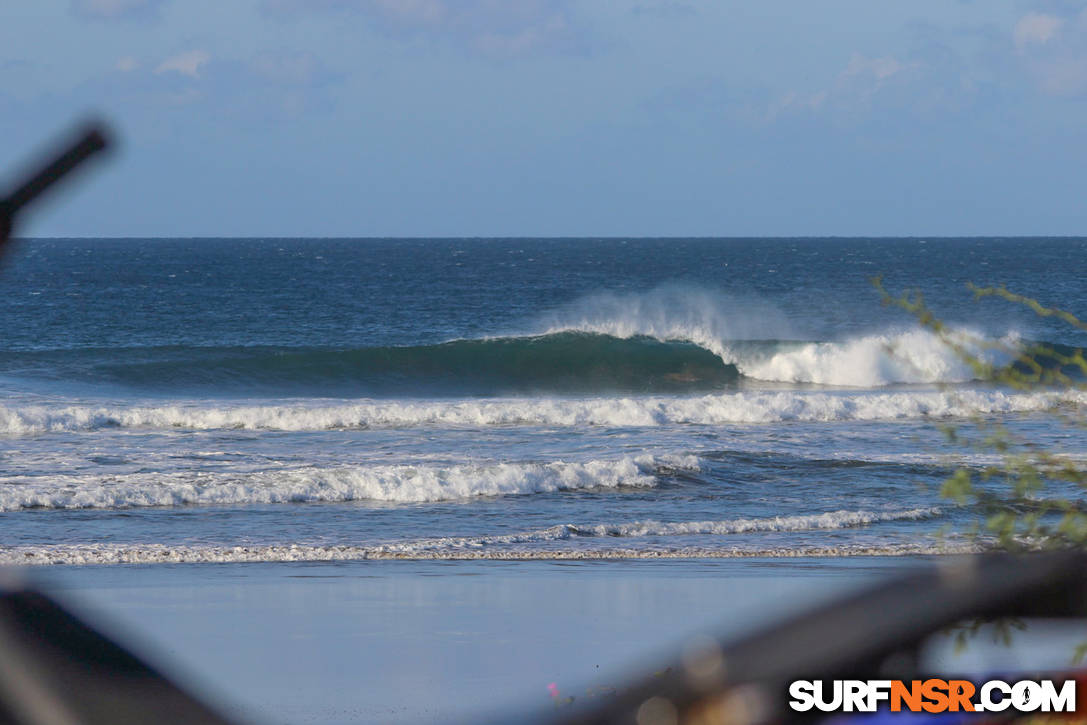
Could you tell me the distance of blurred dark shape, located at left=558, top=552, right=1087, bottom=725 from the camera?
615 mm

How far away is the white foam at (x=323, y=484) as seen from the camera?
13.5 m

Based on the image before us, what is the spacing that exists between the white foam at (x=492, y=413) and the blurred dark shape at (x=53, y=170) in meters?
20.0

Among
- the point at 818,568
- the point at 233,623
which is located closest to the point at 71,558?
the point at 233,623

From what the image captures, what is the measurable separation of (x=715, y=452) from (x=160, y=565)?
27.6 ft

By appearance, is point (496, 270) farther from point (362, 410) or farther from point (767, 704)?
point (767, 704)

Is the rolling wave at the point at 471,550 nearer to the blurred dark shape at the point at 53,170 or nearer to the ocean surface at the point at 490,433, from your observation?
the ocean surface at the point at 490,433

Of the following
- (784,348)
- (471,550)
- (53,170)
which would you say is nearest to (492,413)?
(471,550)

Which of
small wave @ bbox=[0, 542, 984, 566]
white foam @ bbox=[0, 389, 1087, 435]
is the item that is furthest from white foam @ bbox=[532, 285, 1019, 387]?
small wave @ bbox=[0, 542, 984, 566]

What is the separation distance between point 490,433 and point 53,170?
1915 centimetres

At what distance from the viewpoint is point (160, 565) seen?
34.4 feet

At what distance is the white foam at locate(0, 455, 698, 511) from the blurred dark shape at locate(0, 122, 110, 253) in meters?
13.2

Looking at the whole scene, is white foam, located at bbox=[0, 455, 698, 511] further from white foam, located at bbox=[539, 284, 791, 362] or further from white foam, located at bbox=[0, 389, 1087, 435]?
white foam, located at bbox=[539, 284, 791, 362]

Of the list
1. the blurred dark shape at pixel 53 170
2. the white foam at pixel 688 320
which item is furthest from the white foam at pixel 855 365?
the blurred dark shape at pixel 53 170

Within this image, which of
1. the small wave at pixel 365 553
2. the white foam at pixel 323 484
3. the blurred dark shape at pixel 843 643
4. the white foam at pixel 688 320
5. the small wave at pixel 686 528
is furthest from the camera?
the white foam at pixel 688 320
